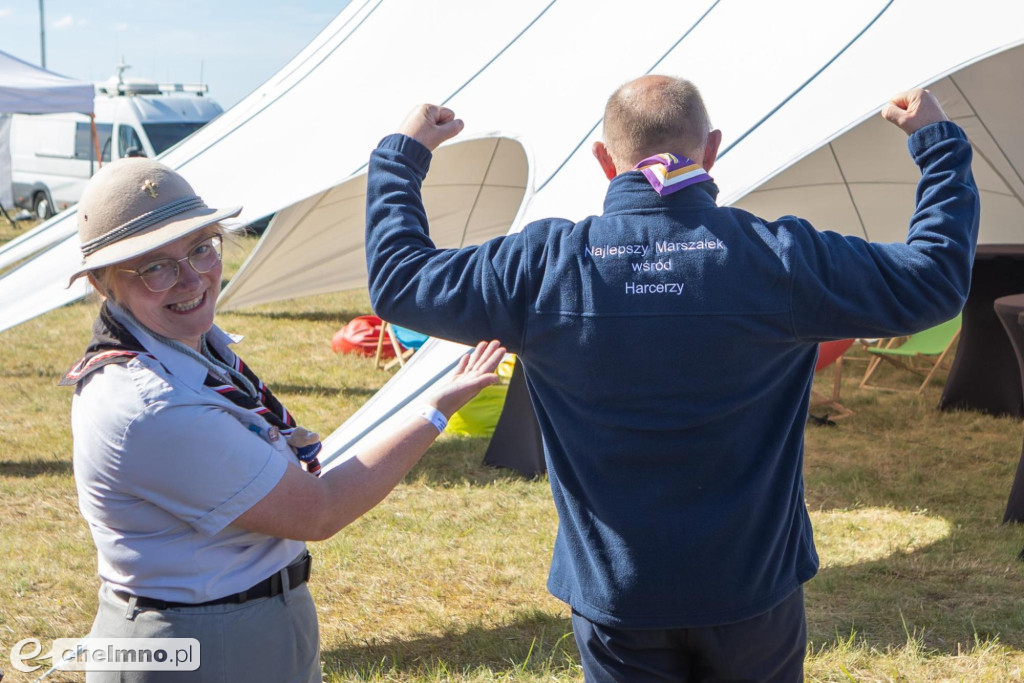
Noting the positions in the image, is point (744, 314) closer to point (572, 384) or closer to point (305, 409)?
point (572, 384)

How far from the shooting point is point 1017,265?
17.5ft

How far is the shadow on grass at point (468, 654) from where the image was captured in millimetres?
2889

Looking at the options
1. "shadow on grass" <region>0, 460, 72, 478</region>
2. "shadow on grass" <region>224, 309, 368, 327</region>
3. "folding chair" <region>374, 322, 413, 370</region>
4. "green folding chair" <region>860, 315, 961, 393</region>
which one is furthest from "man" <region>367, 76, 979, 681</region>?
"shadow on grass" <region>224, 309, 368, 327</region>

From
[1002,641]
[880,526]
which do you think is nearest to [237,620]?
[1002,641]

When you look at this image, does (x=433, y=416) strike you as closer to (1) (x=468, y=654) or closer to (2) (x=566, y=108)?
(1) (x=468, y=654)

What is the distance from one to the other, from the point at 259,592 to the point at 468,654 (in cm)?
153

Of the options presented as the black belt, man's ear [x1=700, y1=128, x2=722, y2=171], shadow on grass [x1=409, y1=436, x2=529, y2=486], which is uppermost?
man's ear [x1=700, y1=128, x2=722, y2=171]

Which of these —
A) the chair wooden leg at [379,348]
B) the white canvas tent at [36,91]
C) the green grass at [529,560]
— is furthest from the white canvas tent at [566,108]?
the white canvas tent at [36,91]

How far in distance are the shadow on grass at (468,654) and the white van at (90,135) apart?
12387mm

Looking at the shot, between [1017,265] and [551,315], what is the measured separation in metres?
4.63

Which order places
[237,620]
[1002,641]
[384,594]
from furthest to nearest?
[384,594], [1002,641], [237,620]

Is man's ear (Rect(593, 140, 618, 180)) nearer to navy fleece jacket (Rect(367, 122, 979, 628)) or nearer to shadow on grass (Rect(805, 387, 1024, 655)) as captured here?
navy fleece jacket (Rect(367, 122, 979, 628))

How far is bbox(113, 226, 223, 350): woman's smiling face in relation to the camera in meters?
1.59

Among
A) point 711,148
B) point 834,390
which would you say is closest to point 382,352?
point 834,390
